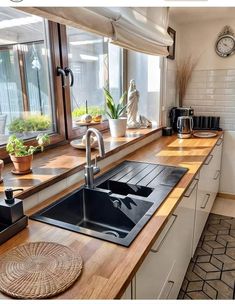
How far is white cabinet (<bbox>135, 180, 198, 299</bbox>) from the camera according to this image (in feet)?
2.93

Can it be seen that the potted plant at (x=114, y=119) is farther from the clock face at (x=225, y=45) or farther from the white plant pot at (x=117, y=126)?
the clock face at (x=225, y=45)

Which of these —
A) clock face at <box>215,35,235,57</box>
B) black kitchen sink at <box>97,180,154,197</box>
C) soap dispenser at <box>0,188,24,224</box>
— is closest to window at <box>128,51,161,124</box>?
clock face at <box>215,35,235,57</box>

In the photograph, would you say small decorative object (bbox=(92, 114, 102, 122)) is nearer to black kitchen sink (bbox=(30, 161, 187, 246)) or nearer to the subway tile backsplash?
black kitchen sink (bbox=(30, 161, 187, 246))

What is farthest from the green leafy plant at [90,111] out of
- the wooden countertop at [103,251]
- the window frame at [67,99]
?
the wooden countertop at [103,251]

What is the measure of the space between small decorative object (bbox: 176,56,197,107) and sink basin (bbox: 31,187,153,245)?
6.93ft

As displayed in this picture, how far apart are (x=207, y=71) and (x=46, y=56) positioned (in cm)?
191

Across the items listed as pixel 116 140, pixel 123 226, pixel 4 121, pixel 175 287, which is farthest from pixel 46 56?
pixel 175 287

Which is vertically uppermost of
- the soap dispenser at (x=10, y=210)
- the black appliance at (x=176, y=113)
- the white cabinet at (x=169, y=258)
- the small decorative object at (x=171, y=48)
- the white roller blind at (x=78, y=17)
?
the small decorative object at (x=171, y=48)

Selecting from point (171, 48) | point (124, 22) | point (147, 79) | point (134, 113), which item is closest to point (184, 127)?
point (134, 113)

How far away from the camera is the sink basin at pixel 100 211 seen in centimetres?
113

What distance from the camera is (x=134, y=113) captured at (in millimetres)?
2432

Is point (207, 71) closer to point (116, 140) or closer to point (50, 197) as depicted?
point (116, 140)

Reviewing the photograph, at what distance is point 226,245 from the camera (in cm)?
210

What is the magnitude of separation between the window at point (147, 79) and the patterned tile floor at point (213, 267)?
3.96ft
